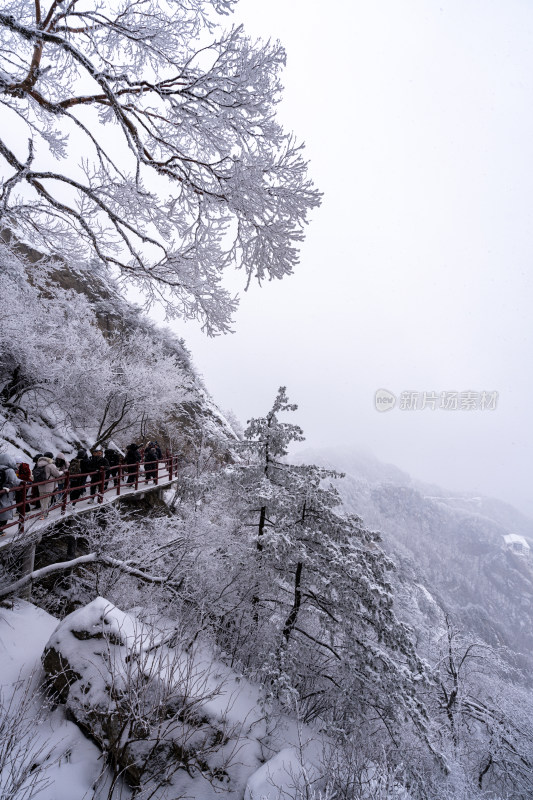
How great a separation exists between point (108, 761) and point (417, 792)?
5.50 m

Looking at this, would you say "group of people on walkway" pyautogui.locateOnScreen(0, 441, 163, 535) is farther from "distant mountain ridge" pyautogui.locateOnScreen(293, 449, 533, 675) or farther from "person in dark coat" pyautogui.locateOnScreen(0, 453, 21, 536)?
"distant mountain ridge" pyautogui.locateOnScreen(293, 449, 533, 675)

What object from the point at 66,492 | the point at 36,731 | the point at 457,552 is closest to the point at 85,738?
the point at 36,731

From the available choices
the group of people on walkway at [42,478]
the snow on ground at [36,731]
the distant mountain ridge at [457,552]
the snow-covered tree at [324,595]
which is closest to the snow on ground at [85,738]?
the snow on ground at [36,731]

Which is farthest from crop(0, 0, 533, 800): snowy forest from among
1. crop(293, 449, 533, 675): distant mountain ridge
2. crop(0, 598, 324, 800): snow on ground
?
crop(293, 449, 533, 675): distant mountain ridge

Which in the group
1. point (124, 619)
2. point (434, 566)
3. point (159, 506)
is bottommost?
point (434, 566)

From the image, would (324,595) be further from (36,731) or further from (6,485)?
(6,485)

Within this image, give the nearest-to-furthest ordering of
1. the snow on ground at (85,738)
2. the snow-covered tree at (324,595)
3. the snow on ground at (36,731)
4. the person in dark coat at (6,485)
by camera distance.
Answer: the snow on ground at (36,731) → the snow on ground at (85,738) → the snow-covered tree at (324,595) → the person in dark coat at (6,485)

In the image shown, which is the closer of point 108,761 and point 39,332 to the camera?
point 108,761

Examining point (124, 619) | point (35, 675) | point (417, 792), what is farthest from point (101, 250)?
point (417, 792)

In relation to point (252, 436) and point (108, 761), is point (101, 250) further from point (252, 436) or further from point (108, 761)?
→ point (108, 761)

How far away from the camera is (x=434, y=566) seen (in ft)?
377

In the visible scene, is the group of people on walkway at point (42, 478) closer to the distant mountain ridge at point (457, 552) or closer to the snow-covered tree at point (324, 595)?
the snow-covered tree at point (324, 595)

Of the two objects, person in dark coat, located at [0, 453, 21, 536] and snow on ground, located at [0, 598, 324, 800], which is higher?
person in dark coat, located at [0, 453, 21, 536]

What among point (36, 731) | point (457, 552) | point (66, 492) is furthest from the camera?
point (457, 552)
